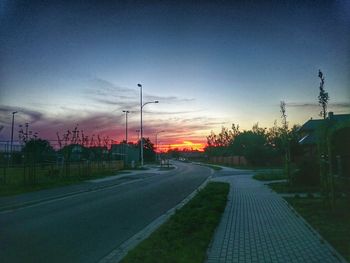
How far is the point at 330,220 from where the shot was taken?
1047cm

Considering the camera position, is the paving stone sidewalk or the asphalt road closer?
the paving stone sidewalk

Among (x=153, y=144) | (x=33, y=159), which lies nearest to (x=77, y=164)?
(x=33, y=159)

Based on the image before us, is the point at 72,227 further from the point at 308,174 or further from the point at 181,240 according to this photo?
the point at 308,174

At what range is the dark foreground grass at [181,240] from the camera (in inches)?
264

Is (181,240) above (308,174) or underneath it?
underneath

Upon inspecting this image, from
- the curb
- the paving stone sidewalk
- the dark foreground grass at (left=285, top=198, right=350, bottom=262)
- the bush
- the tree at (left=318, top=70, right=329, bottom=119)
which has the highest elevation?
the tree at (left=318, top=70, right=329, bottom=119)

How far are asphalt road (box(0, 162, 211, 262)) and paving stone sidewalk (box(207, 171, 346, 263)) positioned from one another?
2.14 metres

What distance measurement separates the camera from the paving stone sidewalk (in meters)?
6.77

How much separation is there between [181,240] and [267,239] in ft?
5.71

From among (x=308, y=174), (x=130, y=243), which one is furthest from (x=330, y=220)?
(x=308, y=174)

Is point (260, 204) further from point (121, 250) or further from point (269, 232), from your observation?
point (121, 250)

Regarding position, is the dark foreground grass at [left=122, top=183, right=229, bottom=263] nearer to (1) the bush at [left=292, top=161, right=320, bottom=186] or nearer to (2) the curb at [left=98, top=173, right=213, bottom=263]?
(2) the curb at [left=98, top=173, right=213, bottom=263]

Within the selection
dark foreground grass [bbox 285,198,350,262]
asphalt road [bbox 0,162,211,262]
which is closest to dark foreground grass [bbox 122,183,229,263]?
asphalt road [bbox 0,162,211,262]

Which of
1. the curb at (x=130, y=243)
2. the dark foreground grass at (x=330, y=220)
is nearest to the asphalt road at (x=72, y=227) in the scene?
the curb at (x=130, y=243)
